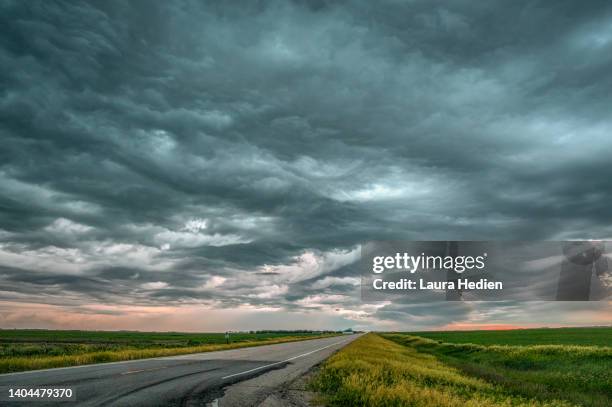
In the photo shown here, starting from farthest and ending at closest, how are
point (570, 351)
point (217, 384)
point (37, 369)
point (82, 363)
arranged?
point (570, 351) → point (82, 363) → point (37, 369) → point (217, 384)

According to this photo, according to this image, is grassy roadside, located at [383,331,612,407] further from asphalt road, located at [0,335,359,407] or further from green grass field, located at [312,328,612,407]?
asphalt road, located at [0,335,359,407]

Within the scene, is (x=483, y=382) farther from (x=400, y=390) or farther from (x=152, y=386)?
(x=152, y=386)

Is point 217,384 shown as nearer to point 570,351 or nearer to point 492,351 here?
point 570,351

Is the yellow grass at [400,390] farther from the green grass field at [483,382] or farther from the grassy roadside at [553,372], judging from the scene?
the grassy roadside at [553,372]

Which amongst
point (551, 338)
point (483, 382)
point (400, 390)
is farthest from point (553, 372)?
point (551, 338)

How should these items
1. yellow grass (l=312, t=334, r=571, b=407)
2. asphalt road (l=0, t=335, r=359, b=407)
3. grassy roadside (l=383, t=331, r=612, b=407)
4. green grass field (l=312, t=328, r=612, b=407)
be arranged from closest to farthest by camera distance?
asphalt road (l=0, t=335, r=359, b=407)
yellow grass (l=312, t=334, r=571, b=407)
green grass field (l=312, t=328, r=612, b=407)
grassy roadside (l=383, t=331, r=612, b=407)

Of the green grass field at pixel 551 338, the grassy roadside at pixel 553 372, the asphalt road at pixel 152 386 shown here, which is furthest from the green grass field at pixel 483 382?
the green grass field at pixel 551 338

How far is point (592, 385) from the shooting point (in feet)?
70.2

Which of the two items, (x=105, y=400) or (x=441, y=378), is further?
(x=441, y=378)

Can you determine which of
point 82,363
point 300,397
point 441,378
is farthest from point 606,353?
point 82,363

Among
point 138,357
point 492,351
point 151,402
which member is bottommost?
point 492,351

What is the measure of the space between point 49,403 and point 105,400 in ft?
3.65

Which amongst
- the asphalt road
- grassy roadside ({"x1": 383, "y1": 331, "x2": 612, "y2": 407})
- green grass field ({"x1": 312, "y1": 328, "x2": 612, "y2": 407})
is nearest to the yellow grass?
green grass field ({"x1": 312, "y1": 328, "x2": 612, "y2": 407})

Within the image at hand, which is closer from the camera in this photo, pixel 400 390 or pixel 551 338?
pixel 400 390
